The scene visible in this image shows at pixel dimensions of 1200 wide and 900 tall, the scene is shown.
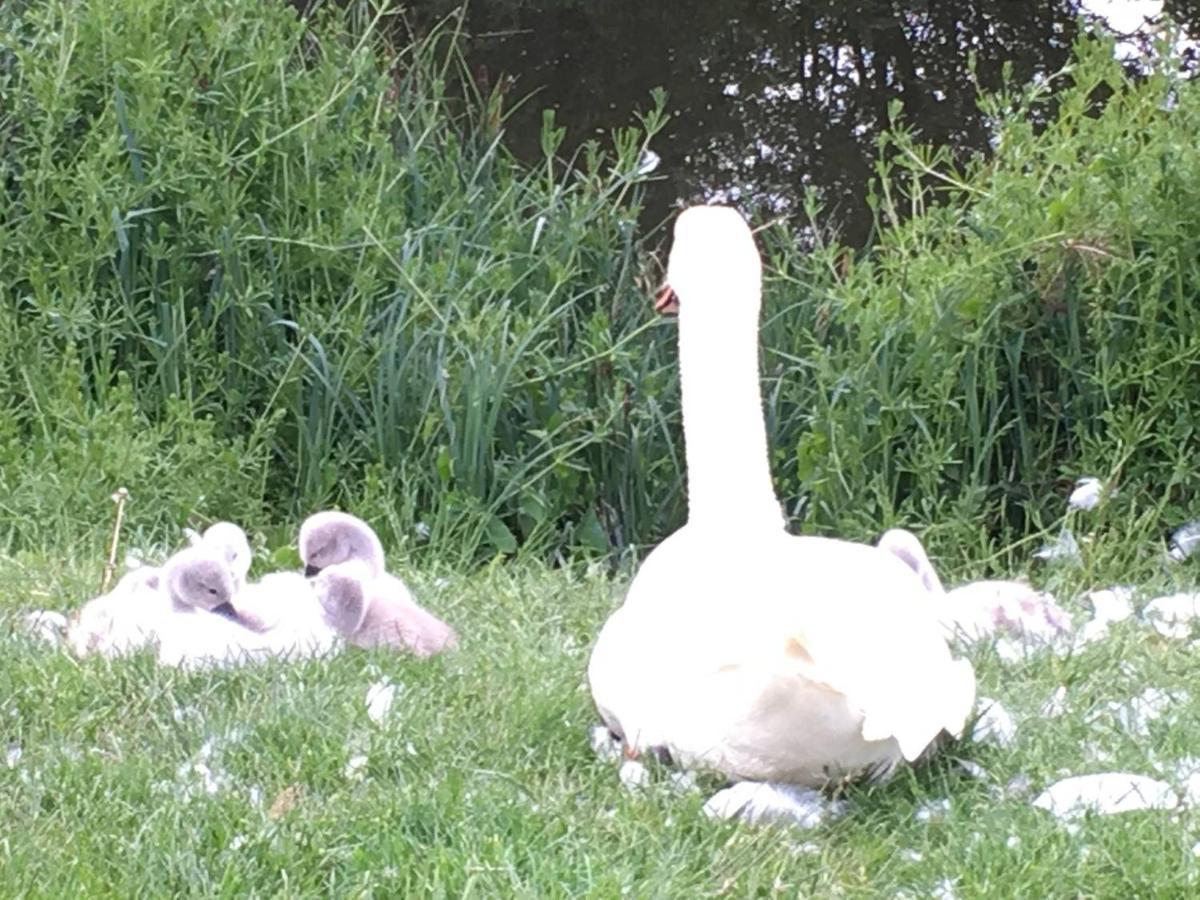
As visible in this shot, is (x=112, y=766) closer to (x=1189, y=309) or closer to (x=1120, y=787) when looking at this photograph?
(x=1120, y=787)

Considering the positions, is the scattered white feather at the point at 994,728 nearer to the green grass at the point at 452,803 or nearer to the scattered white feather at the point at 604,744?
the green grass at the point at 452,803

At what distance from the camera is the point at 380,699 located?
2.48m

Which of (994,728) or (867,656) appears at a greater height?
(867,656)

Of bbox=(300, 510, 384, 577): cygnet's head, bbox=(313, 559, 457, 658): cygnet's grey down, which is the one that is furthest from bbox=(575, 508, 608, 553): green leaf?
bbox=(313, 559, 457, 658): cygnet's grey down

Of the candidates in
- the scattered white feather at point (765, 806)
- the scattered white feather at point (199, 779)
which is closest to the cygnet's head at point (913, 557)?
the scattered white feather at point (765, 806)

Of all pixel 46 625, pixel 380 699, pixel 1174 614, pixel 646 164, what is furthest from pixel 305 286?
pixel 1174 614

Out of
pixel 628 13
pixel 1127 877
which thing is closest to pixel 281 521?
pixel 1127 877

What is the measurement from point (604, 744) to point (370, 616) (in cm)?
68

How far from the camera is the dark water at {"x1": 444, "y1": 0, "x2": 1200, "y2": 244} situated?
31.6 ft

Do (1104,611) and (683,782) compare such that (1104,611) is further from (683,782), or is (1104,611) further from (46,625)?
(46,625)

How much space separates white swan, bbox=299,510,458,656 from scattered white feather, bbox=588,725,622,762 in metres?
0.51

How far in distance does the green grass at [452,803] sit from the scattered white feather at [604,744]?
0.7 inches

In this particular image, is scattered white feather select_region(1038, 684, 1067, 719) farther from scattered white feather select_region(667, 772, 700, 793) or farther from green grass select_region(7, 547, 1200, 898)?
scattered white feather select_region(667, 772, 700, 793)

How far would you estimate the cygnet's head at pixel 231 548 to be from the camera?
2.80 metres
